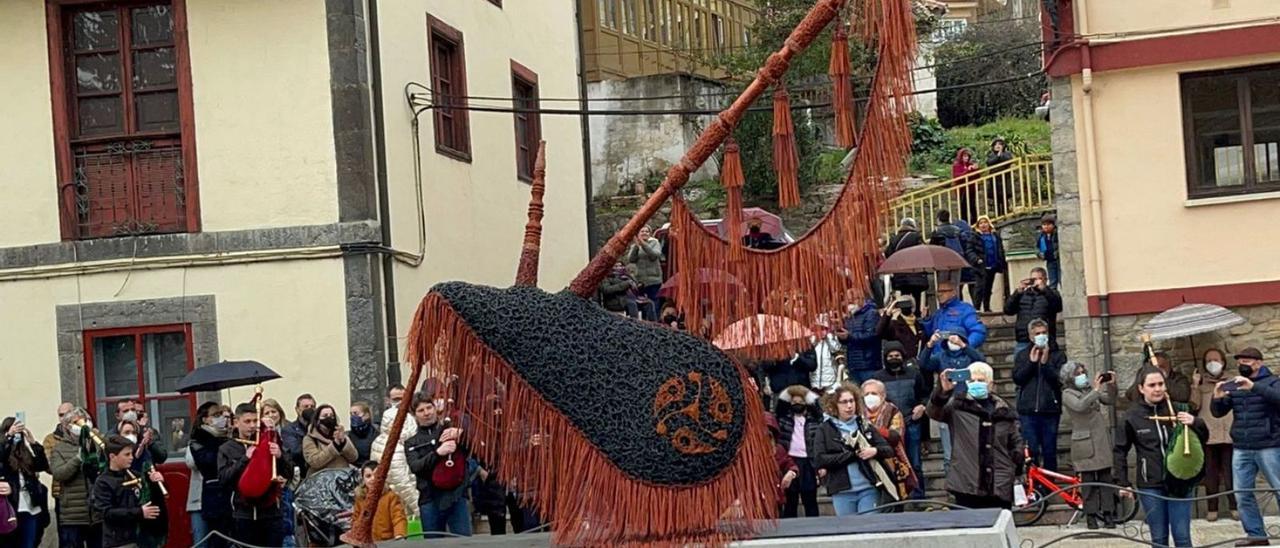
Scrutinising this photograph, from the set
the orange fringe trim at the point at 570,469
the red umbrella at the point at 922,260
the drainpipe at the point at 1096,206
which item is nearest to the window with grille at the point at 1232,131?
the drainpipe at the point at 1096,206

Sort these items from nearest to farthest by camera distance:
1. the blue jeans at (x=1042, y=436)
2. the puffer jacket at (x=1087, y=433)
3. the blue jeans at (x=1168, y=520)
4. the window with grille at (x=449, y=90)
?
the blue jeans at (x=1168, y=520)
the puffer jacket at (x=1087, y=433)
the blue jeans at (x=1042, y=436)
the window with grille at (x=449, y=90)

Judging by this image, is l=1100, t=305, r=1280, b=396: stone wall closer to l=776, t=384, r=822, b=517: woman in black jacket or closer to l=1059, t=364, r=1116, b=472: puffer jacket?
l=1059, t=364, r=1116, b=472: puffer jacket

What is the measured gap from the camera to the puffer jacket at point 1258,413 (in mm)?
14398

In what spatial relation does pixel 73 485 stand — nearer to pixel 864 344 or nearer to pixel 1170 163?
pixel 864 344

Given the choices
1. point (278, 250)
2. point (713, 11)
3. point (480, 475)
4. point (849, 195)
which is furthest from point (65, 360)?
point (713, 11)

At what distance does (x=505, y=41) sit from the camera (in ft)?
77.2

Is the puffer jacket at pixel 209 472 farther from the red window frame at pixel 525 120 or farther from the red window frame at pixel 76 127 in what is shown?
the red window frame at pixel 525 120

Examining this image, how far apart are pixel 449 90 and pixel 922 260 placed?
5650 mm

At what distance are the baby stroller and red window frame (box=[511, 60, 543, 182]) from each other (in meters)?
8.90

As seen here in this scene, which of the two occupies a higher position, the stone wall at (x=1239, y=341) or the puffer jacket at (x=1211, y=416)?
the stone wall at (x=1239, y=341)

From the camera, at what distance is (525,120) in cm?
2428

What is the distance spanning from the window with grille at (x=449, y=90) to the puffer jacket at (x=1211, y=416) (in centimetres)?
845

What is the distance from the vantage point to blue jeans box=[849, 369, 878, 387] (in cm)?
1762

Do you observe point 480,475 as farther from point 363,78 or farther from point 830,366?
point 363,78
